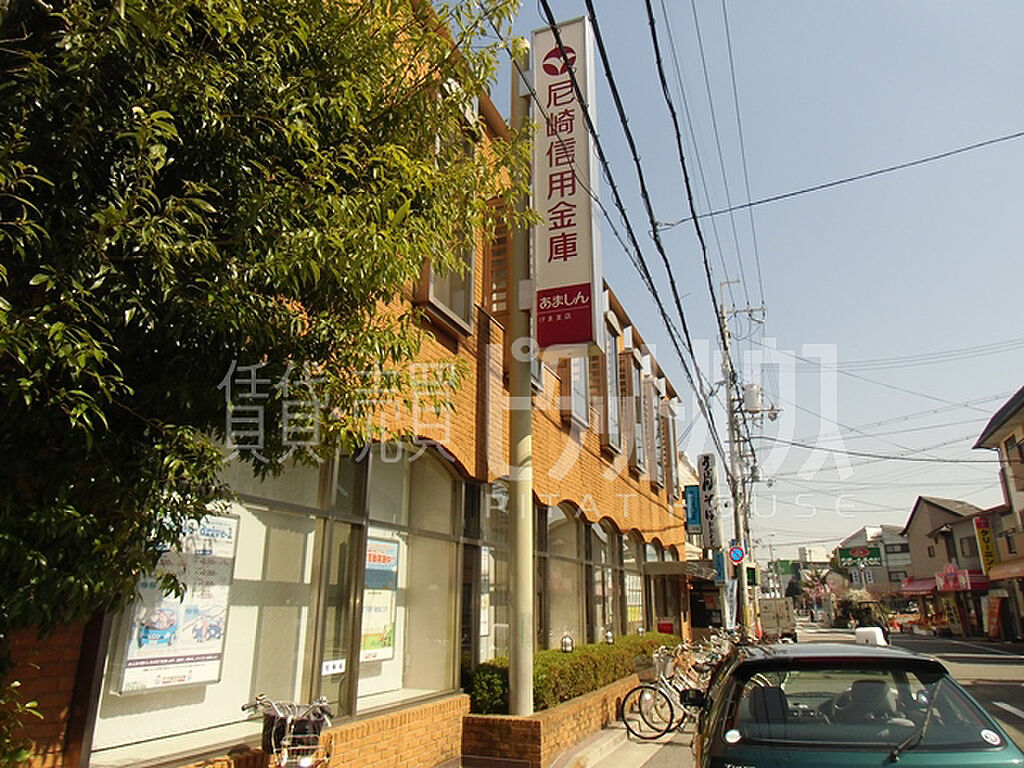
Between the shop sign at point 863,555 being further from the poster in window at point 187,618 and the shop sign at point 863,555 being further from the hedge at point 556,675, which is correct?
the poster in window at point 187,618

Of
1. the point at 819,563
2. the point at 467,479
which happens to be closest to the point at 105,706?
the point at 467,479

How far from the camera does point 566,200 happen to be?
10.1m

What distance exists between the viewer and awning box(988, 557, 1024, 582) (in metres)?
33.9

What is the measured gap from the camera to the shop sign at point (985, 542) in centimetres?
3953

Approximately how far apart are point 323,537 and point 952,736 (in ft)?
17.1

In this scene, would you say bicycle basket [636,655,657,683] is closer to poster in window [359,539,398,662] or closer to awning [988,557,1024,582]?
poster in window [359,539,398,662]

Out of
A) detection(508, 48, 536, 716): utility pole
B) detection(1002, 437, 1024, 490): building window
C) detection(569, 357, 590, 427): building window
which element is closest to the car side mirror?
detection(508, 48, 536, 716): utility pole

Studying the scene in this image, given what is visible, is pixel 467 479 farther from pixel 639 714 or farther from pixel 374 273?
pixel 374 273

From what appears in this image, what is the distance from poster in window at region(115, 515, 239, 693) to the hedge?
13.0 feet

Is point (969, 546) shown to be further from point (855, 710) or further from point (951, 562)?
point (855, 710)

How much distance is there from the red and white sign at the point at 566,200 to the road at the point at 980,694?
16.2 ft

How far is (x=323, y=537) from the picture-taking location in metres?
6.90

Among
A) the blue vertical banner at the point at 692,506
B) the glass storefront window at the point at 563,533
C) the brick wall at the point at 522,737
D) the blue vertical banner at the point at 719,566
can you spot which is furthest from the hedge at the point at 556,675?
the blue vertical banner at the point at 692,506

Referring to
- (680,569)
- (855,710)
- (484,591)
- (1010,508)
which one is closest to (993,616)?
(1010,508)
